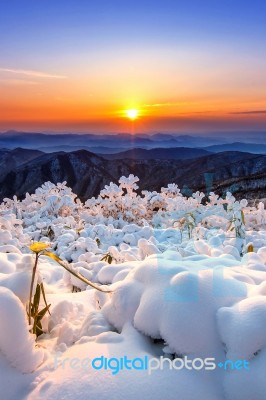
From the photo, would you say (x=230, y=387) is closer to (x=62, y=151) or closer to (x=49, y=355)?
(x=49, y=355)

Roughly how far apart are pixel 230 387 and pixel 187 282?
475mm

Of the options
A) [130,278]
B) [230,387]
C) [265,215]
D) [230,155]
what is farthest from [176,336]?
[230,155]

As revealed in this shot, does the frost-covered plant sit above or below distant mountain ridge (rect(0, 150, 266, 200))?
above

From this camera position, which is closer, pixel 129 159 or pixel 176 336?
pixel 176 336

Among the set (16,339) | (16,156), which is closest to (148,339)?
(16,339)

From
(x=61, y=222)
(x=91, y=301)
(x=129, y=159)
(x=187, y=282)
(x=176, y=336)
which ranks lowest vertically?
(x=129, y=159)

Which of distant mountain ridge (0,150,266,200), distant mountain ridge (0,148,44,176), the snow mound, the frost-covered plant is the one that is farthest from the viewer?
distant mountain ridge (0,148,44,176)

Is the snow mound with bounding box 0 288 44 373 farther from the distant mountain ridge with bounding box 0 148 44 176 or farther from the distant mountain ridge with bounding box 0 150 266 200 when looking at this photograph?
the distant mountain ridge with bounding box 0 148 44 176

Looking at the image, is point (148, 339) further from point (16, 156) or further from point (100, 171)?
point (16, 156)

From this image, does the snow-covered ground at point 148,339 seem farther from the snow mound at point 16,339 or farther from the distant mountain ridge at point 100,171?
the distant mountain ridge at point 100,171

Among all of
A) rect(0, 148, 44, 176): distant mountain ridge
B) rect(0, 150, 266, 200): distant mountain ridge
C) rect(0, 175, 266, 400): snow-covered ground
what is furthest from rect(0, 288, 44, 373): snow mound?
rect(0, 148, 44, 176): distant mountain ridge

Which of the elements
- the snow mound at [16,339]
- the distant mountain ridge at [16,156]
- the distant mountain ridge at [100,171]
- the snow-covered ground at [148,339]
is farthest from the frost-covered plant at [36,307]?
the distant mountain ridge at [16,156]

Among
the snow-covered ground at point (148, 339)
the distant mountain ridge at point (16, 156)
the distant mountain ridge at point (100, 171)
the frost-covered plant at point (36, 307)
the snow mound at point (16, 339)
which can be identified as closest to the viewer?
the snow-covered ground at point (148, 339)

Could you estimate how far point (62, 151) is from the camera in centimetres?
11906
